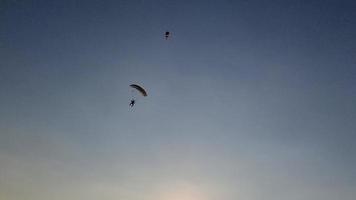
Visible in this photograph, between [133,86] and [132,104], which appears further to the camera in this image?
[133,86]

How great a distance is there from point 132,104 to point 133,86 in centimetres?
449

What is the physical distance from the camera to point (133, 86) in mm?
50500

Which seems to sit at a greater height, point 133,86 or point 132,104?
point 133,86

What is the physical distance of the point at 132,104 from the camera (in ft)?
153
